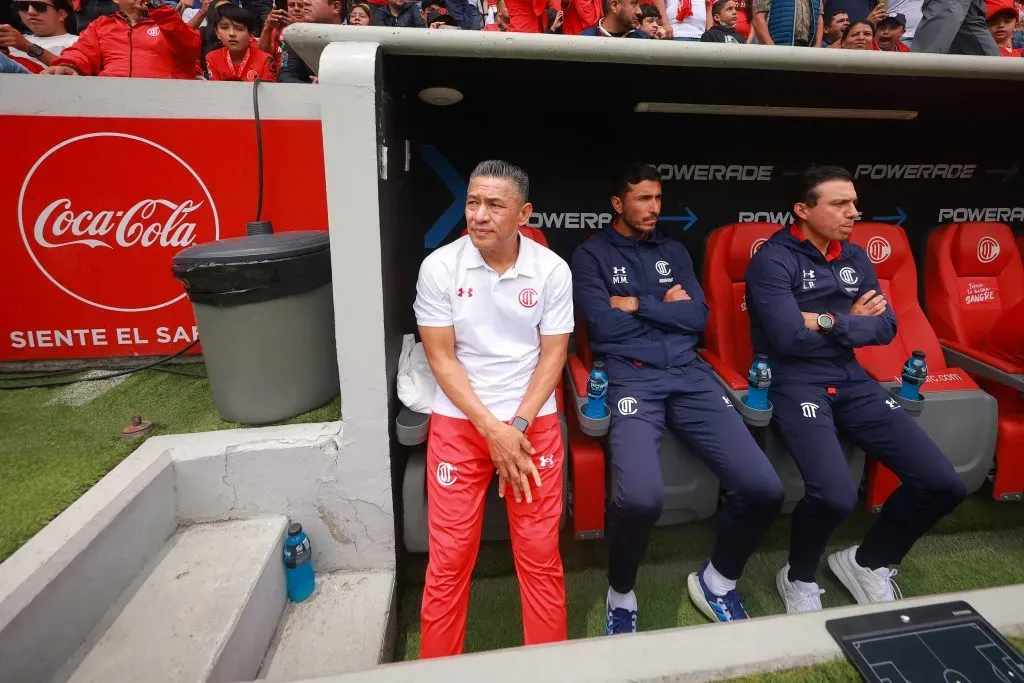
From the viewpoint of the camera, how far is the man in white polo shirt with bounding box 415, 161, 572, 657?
1.47 metres

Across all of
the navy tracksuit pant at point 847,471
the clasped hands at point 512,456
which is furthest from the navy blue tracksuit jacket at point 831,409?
the clasped hands at point 512,456

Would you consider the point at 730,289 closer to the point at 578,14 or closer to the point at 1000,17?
the point at 578,14

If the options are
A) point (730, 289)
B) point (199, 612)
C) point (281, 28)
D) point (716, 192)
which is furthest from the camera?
point (281, 28)

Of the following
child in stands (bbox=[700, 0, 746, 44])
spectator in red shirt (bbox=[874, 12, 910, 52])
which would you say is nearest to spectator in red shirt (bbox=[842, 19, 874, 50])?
spectator in red shirt (bbox=[874, 12, 910, 52])

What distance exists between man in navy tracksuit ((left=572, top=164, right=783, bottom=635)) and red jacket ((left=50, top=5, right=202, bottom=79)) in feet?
9.52

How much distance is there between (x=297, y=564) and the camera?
63.8 inches

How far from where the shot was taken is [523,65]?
1709 mm

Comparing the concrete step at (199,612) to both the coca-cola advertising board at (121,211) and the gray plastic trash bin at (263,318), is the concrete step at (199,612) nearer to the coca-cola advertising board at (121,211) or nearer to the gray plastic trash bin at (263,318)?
the gray plastic trash bin at (263,318)

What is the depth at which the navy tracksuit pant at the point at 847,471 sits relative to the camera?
1684 mm

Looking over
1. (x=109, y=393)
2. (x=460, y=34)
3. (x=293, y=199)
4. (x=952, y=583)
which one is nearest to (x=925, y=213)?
(x=952, y=583)

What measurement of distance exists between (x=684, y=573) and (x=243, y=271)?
6.38 ft

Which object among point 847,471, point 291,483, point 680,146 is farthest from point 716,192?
point 291,483

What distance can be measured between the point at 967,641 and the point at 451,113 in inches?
93.7

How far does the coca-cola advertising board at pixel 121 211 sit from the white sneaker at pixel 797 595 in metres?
2.64
